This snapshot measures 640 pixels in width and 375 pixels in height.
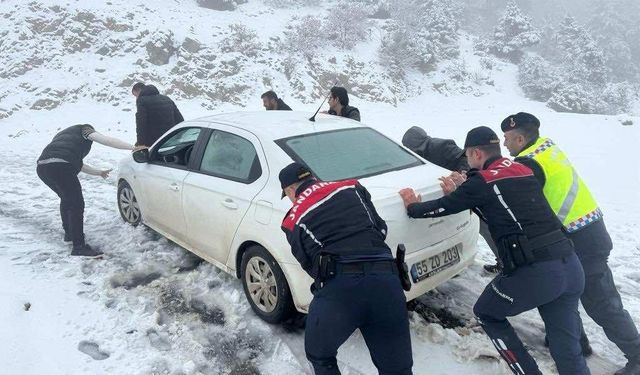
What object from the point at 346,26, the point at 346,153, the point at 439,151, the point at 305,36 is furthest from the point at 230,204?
the point at 346,26

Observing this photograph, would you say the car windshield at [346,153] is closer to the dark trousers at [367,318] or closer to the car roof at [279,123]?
the car roof at [279,123]

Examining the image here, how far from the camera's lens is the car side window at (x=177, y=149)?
180 inches

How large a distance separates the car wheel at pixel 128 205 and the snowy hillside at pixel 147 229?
17 centimetres

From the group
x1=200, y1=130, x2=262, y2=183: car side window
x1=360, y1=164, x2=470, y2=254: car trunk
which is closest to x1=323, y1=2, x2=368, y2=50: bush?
x1=200, y1=130, x2=262, y2=183: car side window

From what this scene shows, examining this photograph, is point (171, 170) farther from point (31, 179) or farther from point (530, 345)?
point (31, 179)

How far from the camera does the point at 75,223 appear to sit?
498 centimetres

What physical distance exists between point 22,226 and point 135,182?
179cm

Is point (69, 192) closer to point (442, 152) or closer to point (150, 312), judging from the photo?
point (150, 312)

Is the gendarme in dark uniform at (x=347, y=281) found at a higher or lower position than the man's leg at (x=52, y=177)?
higher

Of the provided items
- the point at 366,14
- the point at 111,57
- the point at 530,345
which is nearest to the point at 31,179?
the point at 530,345

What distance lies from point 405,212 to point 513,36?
36.1 meters

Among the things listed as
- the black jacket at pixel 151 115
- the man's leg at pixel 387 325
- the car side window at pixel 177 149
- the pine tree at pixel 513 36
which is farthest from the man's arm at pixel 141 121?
the pine tree at pixel 513 36

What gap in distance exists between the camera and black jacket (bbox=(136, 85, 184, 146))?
6285mm

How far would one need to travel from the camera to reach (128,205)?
5641mm
